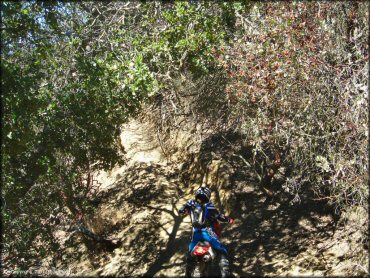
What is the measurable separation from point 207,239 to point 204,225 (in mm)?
258

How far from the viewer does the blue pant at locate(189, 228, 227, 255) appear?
261 inches

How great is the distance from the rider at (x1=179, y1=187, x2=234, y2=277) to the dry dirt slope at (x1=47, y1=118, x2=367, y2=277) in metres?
1.07

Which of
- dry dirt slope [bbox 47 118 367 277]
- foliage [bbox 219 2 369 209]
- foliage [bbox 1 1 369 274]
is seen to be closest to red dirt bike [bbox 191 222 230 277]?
dry dirt slope [bbox 47 118 367 277]

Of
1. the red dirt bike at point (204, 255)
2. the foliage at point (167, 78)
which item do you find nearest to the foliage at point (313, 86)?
the foliage at point (167, 78)

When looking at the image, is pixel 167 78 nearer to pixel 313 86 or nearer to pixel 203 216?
pixel 203 216

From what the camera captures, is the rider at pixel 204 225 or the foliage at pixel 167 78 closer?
the foliage at pixel 167 78

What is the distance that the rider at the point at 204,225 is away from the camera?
21.7 ft

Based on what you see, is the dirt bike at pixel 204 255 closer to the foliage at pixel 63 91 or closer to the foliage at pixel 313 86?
the foliage at pixel 313 86

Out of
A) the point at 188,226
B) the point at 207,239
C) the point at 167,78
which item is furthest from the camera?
the point at 188,226

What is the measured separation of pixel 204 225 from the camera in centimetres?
680

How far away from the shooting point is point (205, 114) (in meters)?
12.0

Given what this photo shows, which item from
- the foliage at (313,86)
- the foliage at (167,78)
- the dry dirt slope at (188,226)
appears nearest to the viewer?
the foliage at (313,86)

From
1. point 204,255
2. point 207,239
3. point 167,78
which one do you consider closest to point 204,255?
point 204,255

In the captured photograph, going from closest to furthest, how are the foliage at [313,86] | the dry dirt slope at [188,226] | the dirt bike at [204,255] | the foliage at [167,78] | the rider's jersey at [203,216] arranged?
the foliage at [313,86]
the foliage at [167,78]
the dirt bike at [204,255]
the rider's jersey at [203,216]
the dry dirt slope at [188,226]
